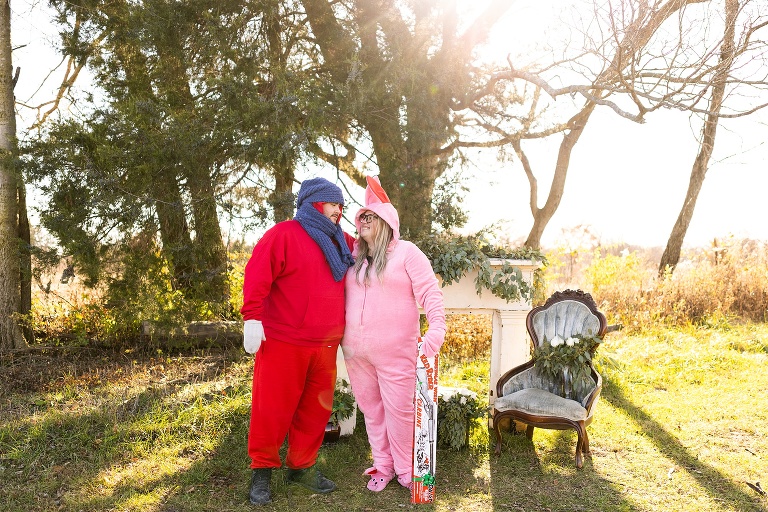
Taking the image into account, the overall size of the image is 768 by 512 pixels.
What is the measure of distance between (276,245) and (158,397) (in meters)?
2.42

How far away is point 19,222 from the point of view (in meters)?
6.58

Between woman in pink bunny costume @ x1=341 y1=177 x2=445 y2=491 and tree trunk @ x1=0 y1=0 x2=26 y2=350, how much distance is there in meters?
4.36

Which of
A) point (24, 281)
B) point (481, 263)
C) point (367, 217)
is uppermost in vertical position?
point (367, 217)

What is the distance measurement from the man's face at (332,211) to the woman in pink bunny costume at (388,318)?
0.42 ft

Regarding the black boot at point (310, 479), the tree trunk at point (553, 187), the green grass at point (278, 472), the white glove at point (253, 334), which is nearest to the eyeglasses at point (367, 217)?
the white glove at point (253, 334)

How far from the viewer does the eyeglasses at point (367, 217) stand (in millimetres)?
3711

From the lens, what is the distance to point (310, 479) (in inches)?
149

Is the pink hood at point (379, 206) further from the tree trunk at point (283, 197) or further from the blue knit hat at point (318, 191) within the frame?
the tree trunk at point (283, 197)

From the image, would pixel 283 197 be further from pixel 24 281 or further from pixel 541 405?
pixel 24 281


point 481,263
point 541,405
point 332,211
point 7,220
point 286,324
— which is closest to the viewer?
point 286,324

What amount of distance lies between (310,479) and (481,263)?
1.90 meters

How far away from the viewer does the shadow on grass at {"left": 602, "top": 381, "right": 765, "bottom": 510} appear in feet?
12.3

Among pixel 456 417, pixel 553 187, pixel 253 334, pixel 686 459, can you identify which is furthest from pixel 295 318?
pixel 553 187

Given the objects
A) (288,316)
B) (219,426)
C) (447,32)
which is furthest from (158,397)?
(447,32)
